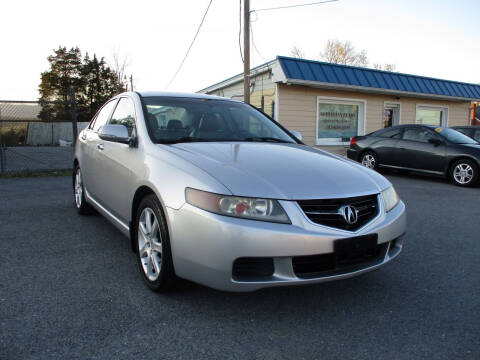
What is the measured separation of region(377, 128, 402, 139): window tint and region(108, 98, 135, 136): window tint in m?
7.81

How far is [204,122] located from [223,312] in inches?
68.1

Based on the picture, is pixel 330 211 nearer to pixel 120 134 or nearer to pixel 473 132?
pixel 120 134

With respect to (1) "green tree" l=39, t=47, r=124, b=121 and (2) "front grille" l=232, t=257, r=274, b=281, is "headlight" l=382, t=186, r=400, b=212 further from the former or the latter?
(1) "green tree" l=39, t=47, r=124, b=121

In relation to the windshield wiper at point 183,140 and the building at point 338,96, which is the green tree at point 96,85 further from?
the windshield wiper at point 183,140

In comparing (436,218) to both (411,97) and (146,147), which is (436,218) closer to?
(146,147)

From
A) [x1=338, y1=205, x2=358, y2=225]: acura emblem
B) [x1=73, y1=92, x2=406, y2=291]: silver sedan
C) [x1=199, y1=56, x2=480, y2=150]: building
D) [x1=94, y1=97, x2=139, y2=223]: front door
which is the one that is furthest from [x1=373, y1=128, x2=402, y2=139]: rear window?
[x1=338, y1=205, x2=358, y2=225]: acura emblem

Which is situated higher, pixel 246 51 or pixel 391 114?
pixel 246 51

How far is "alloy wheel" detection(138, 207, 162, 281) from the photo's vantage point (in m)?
2.65

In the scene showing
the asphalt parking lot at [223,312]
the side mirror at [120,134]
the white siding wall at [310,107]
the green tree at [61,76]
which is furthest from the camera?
the green tree at [61,76]

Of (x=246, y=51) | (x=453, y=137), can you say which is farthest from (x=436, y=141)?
(x=246, y=51)

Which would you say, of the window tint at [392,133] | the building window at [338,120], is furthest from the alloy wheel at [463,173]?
the building window at [338,120]

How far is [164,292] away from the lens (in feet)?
8.70

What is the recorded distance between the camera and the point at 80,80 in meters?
40.5

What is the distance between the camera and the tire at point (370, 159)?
10070 millimetres
